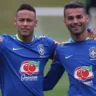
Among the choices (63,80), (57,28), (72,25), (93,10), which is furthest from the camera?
(57,28)

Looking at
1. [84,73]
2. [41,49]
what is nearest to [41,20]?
[41,49]

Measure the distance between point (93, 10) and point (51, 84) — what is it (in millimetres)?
9446

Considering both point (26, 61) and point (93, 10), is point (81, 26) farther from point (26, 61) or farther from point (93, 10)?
point (93, 10)

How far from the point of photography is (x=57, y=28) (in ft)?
53.4

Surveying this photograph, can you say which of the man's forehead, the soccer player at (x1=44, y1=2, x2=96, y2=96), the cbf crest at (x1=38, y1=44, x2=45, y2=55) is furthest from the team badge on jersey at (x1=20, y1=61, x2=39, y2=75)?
the man's forehead

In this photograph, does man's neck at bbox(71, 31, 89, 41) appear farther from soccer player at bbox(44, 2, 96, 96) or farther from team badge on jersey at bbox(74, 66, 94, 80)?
team badge on jersey at bbox(74, 66, 94, 80)

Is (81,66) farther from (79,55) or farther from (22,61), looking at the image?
(22,61)

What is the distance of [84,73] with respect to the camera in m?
5.16

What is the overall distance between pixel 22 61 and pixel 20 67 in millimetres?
68

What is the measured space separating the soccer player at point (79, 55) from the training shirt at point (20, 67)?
310 millimetres

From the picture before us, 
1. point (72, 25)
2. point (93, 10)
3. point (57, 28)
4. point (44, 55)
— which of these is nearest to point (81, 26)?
point (72, 25)

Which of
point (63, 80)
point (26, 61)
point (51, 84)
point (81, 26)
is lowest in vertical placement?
point (63, 80)

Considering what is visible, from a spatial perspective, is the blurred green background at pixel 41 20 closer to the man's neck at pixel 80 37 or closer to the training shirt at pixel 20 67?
the training shirt at pixel 20 67

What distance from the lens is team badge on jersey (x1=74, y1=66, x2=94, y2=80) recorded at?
5.14 m
